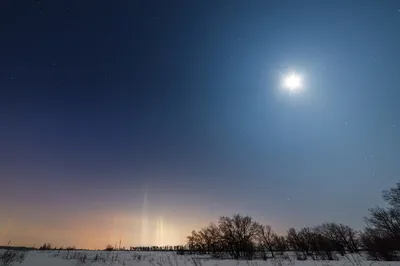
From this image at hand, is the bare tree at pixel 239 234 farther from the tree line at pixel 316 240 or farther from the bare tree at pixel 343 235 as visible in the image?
the bare tree at pixel 343 235

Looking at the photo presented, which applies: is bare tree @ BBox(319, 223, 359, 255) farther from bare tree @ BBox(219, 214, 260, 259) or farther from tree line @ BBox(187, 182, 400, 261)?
bare tree @ BBox(219, 214, 260, 259)

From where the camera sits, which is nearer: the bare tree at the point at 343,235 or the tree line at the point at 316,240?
the tree line at the point at 316,240

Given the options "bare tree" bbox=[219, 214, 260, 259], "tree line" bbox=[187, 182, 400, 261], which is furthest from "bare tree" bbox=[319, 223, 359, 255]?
"bare tree" bbox=[219, 214, 260, 259]

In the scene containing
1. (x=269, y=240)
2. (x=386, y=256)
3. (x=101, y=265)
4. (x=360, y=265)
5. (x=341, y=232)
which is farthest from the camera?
(x=341, y=232)

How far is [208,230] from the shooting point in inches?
3989

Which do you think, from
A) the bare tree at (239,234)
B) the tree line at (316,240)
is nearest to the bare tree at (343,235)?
the tree line at (316,240)

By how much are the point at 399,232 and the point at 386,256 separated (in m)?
17.6

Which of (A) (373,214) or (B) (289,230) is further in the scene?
(B) (289,230)

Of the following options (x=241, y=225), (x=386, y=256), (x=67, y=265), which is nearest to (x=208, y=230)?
(x=241, y=225)

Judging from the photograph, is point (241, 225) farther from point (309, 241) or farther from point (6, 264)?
point (6, 264)

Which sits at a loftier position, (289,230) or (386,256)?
(289,230)

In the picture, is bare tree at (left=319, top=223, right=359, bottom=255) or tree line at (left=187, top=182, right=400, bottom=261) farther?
bare tree at (left=319, top=223, right=359, bottom=255)

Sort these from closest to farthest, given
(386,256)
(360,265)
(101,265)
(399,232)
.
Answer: (360,265) < (101,265) < (386,256) < (399,232)

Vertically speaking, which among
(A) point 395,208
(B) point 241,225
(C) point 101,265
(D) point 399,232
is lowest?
(C) point 101,265
